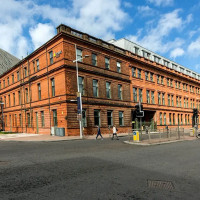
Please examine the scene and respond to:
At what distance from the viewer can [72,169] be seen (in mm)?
7465

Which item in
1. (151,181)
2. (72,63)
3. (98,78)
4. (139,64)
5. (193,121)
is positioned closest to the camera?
(151,181)

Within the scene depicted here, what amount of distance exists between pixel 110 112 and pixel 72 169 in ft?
75.3

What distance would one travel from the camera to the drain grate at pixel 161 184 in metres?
5.54

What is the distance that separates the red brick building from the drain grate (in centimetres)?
1878

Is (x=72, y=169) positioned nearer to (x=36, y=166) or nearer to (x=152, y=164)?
(x=36, y=166)

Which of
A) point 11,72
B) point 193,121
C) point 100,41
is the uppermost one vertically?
point 100,41

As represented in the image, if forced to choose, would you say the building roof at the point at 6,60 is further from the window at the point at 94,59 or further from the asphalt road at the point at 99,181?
the asphalt road at the point at 99,181

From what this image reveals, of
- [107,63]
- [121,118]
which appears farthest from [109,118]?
[107,63]

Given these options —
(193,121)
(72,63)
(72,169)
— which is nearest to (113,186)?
(72,169)

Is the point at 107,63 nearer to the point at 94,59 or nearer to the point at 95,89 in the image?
the point at 94,59

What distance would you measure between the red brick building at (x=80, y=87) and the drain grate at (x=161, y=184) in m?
18.8

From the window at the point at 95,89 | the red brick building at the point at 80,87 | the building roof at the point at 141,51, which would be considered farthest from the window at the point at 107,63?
the building roof at the point at 141,51

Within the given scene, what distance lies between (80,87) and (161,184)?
21.6 meters

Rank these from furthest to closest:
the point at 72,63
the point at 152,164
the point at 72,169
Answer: the point at 72,63 → the point at 152,164 → the point at 72,169
